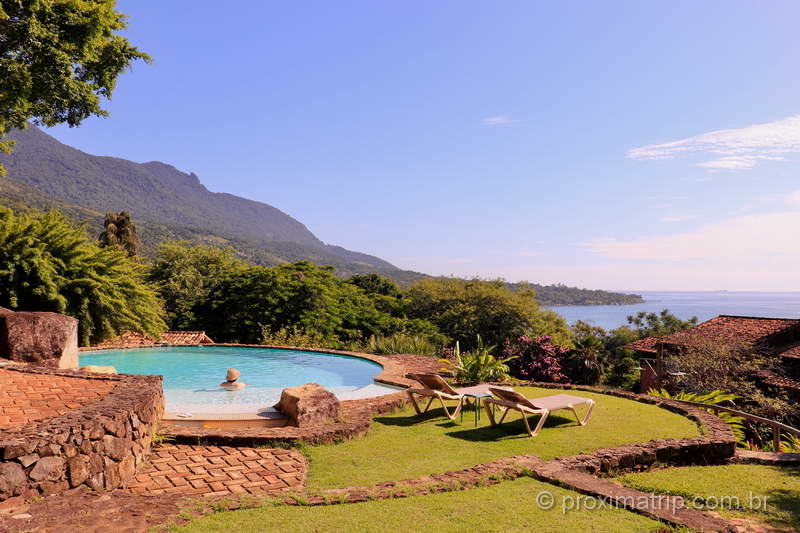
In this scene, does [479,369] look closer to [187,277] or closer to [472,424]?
[472,424]

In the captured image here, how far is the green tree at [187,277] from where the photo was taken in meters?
26.2

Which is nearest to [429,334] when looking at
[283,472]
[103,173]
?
[283,472]

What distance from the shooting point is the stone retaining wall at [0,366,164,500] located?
4.66 metres

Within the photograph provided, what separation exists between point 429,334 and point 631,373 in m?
20.4

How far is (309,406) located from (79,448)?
335 cm

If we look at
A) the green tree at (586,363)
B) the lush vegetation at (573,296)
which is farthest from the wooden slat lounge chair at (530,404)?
the lush vegetation at (573,296)

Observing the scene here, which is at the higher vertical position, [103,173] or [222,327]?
[103,173]

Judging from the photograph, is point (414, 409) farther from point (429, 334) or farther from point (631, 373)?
point (631, 373)

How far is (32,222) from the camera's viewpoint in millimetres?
15688

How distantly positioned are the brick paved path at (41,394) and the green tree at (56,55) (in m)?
9.45

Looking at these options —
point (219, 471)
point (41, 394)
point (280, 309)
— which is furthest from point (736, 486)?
point (280, 309)

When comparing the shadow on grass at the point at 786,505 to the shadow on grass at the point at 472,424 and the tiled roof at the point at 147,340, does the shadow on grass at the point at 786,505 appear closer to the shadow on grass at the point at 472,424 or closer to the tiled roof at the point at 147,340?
the shadow on grass at the point at 472,424

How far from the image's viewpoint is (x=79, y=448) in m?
5.14

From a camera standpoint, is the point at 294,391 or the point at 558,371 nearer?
the point at 294,391
